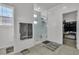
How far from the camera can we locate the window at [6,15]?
148 centimetres

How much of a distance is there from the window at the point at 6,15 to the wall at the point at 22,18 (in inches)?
3.7

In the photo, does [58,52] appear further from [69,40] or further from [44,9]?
[44,9]

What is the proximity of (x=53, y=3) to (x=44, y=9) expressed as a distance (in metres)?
0.21

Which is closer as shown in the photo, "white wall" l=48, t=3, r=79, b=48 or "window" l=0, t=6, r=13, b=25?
"window" l=0, t=6, r=13, b=25

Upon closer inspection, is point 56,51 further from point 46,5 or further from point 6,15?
point 6,15

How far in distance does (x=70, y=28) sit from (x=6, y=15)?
1.25m

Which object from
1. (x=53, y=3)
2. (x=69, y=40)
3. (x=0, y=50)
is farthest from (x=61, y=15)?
(x=0, y=50)

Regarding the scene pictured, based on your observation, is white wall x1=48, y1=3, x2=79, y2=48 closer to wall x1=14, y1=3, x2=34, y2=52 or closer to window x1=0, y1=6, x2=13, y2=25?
wall x1=14, y1=3, x2=34, y2=52

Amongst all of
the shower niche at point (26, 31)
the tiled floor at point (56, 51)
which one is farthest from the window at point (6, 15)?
the tiled floor at point (56, 51)

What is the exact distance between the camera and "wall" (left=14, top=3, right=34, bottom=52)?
1562mm

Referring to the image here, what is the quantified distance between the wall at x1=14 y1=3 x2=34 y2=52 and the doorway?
26.7 inches

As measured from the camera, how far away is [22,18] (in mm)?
1608

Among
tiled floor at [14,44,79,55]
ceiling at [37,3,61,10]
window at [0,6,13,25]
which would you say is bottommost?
tiled floor at [14,44,79,55]

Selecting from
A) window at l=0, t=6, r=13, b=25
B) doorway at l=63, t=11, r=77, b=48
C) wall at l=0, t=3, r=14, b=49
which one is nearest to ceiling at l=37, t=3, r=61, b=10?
doorway at l=63, t=11, r=77, b=48
